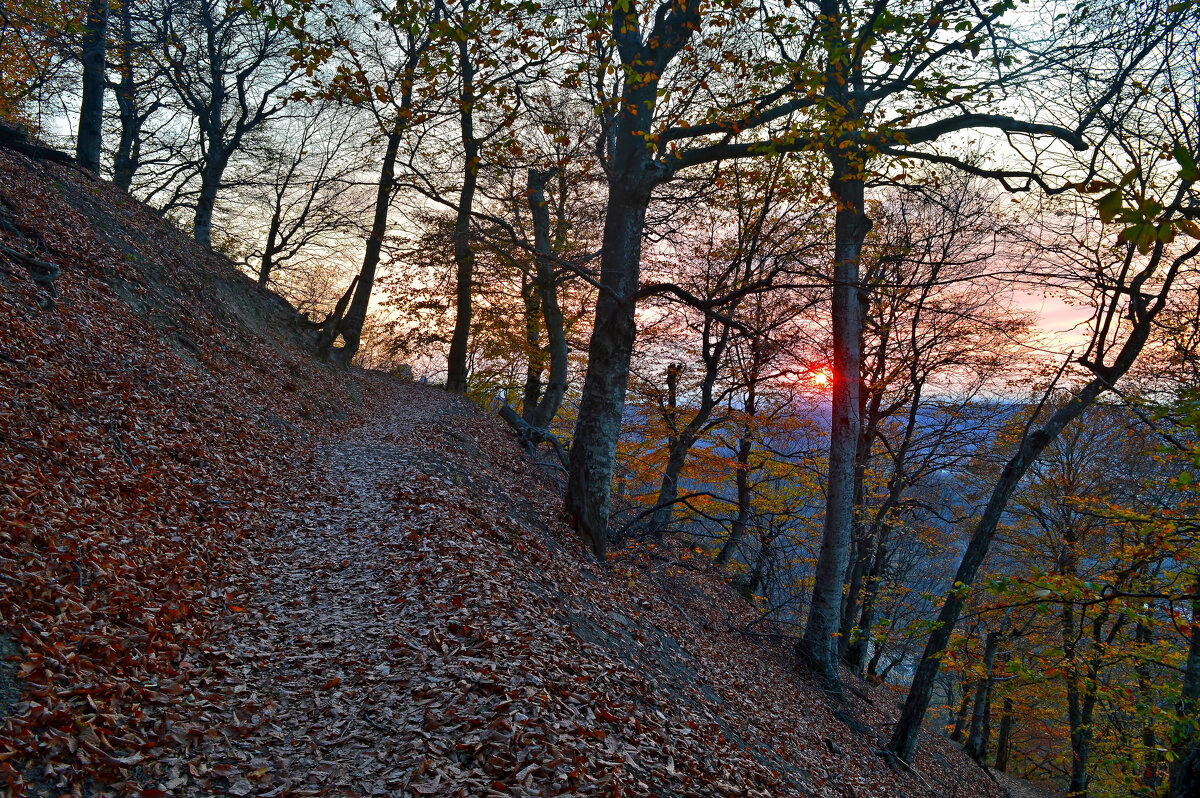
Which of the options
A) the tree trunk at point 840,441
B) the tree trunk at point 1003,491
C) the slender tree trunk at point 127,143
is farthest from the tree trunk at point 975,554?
the slender tree trunk at point 127,143

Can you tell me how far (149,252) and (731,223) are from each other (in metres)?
12.7

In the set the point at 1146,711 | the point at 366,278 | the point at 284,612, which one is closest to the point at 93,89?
the point at 366,278

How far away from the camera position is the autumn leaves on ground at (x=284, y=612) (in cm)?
345

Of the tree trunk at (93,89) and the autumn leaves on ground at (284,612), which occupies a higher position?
the tree trunk at (93,89)

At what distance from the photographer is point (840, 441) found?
10.2 m

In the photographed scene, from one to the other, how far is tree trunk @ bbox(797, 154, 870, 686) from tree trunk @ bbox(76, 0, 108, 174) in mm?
13896

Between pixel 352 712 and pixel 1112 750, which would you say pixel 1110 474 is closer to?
pixel 1112 750

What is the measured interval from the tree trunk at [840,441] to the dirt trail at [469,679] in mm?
1378

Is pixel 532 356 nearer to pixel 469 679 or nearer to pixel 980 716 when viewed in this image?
pixel 469 679

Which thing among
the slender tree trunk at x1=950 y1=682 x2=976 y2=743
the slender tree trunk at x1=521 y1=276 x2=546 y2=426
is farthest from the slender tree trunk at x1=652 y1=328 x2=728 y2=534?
the slender tree trunk at x1=950 y1=682 x2=976 y2=743

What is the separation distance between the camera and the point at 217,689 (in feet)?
12.8

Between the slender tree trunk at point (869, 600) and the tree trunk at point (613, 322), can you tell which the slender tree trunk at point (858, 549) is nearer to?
the slender tree trunk at point (869, 600)

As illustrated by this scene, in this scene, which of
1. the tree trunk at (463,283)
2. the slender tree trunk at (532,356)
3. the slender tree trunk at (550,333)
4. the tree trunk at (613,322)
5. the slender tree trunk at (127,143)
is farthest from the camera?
the slender tree trunk at (532,356)

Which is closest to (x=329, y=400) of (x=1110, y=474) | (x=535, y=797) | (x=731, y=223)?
(x=731, y=223)
